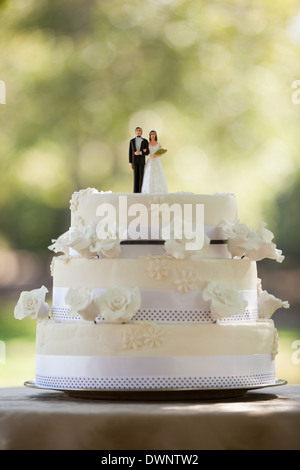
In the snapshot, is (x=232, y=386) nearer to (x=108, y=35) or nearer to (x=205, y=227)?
(x=205, y=227)

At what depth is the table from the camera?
4312 millimetres

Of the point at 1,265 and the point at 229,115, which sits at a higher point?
the point at 229,115

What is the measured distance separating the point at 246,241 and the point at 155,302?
64 cm

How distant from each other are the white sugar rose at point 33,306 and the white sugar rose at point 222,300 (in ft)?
3.24

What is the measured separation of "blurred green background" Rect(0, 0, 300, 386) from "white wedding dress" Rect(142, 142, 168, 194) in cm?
869

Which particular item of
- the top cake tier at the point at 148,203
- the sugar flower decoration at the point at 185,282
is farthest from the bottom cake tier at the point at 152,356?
the top cake tier at the point at 148,203

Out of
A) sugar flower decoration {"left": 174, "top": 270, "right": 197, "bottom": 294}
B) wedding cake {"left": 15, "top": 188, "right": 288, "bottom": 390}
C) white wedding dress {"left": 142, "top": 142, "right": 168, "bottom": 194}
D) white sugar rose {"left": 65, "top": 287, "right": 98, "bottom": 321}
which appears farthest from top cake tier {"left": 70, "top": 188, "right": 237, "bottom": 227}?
white sugar rose {"left": 65, "top": 287, "right": 98, "bottom": 321}

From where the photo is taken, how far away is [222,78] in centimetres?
1484

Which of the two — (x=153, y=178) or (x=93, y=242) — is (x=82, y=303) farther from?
(x=153, y=178)

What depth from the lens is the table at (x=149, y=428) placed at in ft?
14.1

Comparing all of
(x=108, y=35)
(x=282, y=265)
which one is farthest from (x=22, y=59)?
(x=282, y=265)

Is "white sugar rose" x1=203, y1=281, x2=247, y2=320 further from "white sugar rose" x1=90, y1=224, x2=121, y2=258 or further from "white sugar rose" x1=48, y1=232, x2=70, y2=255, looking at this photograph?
"white sugar rose" x1=48, y1=232, x2=70, y2=255

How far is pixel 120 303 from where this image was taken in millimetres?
4801

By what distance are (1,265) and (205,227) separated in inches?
465
